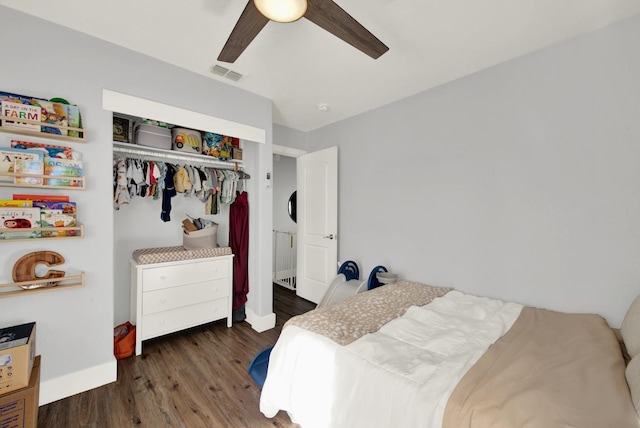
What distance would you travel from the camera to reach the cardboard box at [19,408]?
125cm

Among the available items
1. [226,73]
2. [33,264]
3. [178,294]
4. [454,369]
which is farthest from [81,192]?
[454,369]

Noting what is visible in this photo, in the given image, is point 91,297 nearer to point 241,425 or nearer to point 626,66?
point 241,425

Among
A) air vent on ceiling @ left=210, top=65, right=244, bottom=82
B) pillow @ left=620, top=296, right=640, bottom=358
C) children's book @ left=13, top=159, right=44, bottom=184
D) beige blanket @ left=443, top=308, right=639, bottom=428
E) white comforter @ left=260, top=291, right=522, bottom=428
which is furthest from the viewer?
air vent on ceiling @ left=210, top=65, right=244, bottom=82

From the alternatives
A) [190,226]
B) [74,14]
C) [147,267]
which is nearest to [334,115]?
[190,226]

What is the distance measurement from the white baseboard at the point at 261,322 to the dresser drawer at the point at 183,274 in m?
0.55

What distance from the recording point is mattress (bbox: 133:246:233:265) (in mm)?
2289

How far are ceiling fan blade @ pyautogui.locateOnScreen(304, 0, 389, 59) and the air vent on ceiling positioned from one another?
1264 mm

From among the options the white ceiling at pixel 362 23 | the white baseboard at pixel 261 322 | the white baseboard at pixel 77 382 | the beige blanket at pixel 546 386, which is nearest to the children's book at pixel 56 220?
the white baseboard at pixel 77 382

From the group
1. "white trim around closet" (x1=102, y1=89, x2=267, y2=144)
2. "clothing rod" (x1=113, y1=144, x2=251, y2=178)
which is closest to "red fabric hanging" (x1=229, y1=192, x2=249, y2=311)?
"clothing rod" (x1=113, y1=144, x2=251, y2=178)

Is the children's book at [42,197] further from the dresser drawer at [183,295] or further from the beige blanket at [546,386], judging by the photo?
the beige blanket at [546,386]

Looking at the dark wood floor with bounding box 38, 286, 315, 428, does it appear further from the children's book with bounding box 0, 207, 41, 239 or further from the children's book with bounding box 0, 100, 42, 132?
the children's book with bounding box 0, 100, 42, 132

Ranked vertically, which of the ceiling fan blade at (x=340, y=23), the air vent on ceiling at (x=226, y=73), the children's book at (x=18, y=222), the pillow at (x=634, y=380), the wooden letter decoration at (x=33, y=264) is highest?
the air vent on ceiling at (x=226, y=73)

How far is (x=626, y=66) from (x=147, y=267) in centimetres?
378

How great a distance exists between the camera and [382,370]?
1.14m
